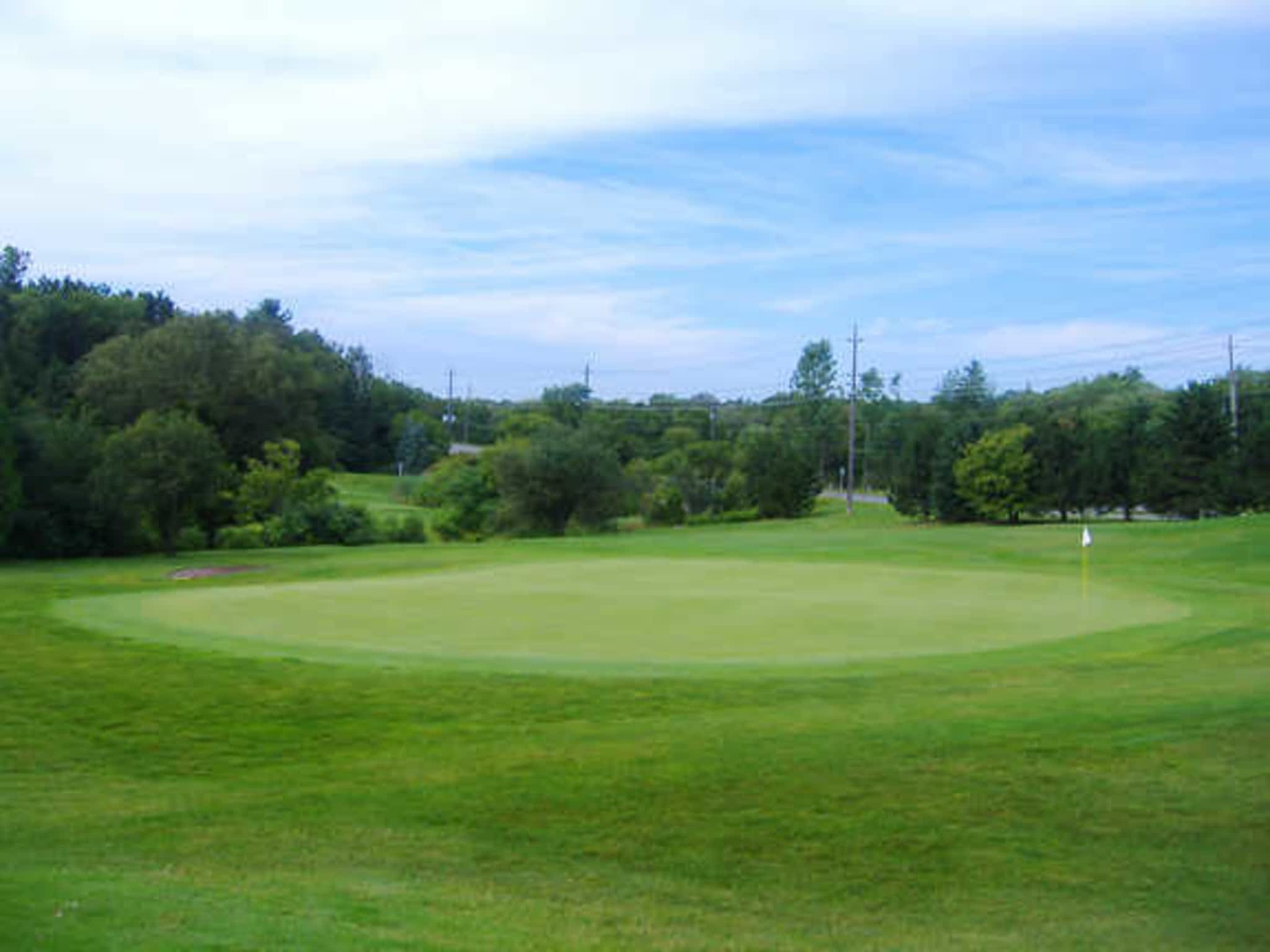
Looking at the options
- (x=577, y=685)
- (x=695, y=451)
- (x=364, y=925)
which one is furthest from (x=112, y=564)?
(x=695, y=451)

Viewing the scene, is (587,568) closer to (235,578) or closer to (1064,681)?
(235,578)

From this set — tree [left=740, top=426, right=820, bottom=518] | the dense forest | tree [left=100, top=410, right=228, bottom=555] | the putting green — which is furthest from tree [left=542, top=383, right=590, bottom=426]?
the putting green

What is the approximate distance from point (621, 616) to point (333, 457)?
242ft

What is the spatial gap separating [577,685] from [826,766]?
4509mm

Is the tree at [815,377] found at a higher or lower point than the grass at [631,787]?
higher

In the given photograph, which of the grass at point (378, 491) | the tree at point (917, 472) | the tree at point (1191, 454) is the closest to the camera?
the tree at point (1191, 454)

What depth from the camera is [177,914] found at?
6430 millimetres

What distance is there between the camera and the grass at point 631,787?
23.1ft

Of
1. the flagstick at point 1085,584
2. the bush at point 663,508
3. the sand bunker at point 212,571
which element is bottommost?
the flagstick at point 1085,584

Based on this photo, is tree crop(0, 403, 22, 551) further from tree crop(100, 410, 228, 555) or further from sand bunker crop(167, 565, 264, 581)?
sand bunker crop(167, 565, 264, 581)

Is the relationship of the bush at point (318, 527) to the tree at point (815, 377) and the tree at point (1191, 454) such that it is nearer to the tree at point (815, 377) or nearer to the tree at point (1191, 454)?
the tree at point (1191, 454)

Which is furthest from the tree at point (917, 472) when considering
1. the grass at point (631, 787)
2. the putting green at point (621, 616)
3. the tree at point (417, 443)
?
the grass at point (631, 787)

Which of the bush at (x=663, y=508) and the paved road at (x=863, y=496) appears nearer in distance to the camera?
the bush at (x=663, y=508)

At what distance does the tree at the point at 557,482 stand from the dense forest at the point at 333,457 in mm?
108
